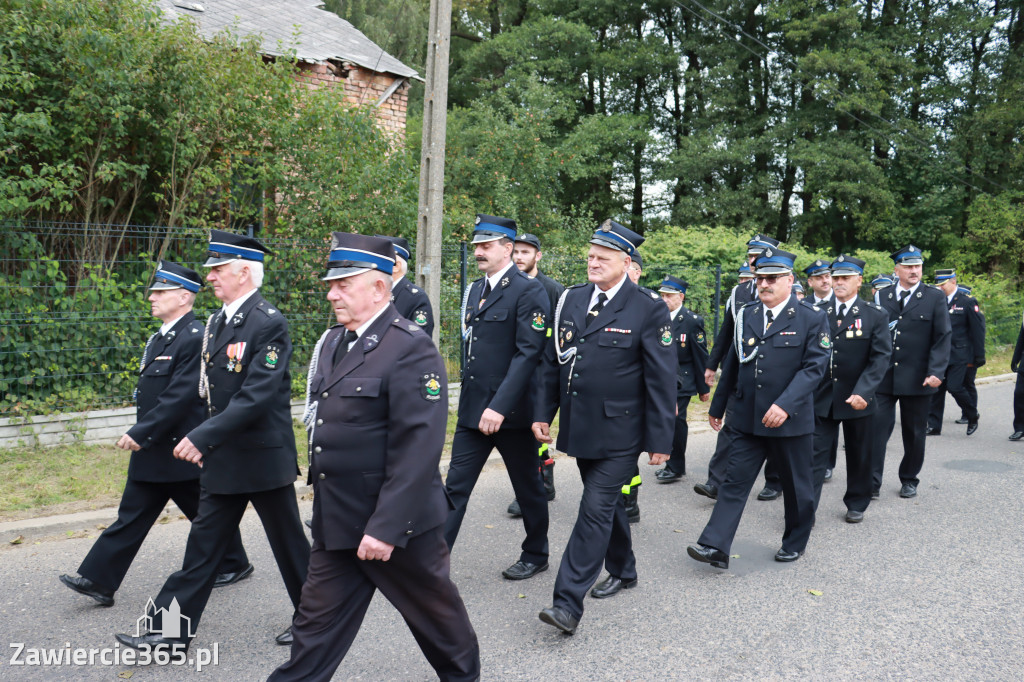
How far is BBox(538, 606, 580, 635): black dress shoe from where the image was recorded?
13.3 feet

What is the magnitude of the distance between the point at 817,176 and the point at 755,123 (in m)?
3.59

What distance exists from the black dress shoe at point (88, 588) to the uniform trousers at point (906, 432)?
601 centimetres

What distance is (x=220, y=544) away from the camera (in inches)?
154

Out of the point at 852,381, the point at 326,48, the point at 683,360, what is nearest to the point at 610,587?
the point at 852,381

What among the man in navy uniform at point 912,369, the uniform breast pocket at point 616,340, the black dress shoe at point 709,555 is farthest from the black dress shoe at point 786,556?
the uniform breast pocket at point 616,340

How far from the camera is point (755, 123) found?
2800 centimetres

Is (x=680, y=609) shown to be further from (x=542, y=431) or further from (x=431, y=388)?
(x=431, y=388)

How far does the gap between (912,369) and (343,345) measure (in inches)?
238

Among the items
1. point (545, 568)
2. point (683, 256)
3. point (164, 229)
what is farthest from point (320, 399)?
point (683, 256)

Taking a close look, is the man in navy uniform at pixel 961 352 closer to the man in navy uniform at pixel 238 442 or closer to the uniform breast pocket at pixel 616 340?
the uniform breast pocket at pixel 616 340

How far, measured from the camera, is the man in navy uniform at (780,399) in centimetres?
525

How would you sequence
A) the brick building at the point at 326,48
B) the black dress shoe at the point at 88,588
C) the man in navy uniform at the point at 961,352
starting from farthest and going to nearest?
the brick building at the point at 326,48 < the man in navy uniform at the point at 961,352 < the black dress shoe at the point at 88,588

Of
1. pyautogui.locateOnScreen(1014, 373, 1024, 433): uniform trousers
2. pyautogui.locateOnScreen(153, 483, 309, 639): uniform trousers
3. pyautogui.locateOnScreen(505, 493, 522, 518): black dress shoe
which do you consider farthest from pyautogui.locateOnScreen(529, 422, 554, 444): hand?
pyautogui.locateOnScreen(1014, 373, 1024, 433): uniform trousers

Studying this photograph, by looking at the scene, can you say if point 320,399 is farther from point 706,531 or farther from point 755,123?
point 755,123
